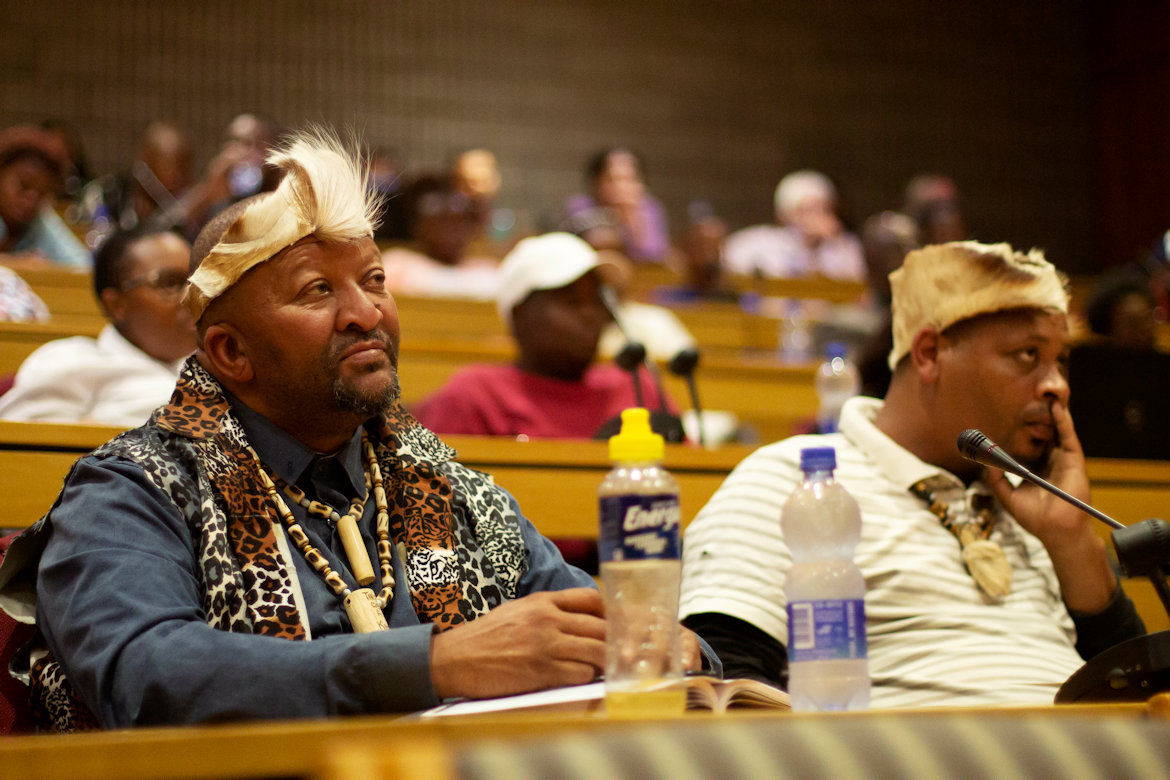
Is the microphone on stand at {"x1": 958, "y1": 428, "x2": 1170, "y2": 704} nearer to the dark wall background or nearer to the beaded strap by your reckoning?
the beaded strap

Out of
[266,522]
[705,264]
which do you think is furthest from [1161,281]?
[266,522]

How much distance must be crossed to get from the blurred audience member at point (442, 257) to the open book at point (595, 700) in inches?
157

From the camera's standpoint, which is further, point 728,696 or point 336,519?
point 336,519

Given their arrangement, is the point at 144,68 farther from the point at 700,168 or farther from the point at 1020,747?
the point at 1020,747

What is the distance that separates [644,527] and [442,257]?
4559 mm

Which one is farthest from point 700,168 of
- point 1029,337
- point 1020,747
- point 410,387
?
point 1020,747

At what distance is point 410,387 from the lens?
3.96 metres

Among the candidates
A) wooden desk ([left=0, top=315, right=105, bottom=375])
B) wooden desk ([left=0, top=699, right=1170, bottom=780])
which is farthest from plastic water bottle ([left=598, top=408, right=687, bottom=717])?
wooden desk ([left=0, top=315, right=105, bottom=375])

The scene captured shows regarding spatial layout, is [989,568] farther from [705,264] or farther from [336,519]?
[705,264]

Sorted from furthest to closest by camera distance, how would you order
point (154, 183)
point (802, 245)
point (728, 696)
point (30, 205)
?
point (802, 245)
point (154, 183)
point (30, 205)
point (728, 696)

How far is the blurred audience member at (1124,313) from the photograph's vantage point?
4.55m

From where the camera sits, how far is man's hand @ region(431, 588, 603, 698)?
1295mm

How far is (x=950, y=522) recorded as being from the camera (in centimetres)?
209

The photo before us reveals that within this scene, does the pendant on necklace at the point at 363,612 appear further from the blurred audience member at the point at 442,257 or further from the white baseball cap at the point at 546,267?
the blurred audience member at the point at 442,257
